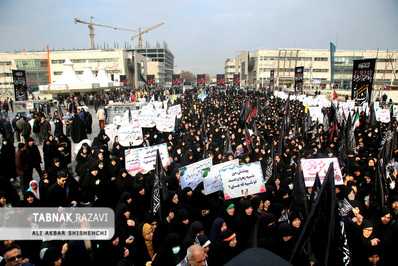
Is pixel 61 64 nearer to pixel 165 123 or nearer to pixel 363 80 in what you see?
pixel 165 123

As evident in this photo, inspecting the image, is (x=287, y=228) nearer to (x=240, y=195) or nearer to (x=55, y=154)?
(x=240, y=195)

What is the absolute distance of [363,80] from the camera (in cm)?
1316

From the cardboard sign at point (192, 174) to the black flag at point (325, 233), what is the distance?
303 cm

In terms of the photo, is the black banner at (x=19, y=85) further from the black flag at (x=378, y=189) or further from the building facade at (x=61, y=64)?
the building facade at (x=61, y=64)

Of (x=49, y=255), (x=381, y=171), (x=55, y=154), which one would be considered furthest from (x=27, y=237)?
(x=381, y=171)

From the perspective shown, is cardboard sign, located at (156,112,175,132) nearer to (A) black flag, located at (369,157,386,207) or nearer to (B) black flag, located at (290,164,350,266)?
(A) black flag, located at (369,157,386,207)

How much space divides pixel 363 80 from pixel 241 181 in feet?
37.3

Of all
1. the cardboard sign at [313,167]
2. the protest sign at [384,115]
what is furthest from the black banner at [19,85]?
the protest sign at [384,115]

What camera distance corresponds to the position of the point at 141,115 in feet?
35.2

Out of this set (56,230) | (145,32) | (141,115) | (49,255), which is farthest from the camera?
(145,32)

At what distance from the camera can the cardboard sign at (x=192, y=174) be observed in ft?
18.4

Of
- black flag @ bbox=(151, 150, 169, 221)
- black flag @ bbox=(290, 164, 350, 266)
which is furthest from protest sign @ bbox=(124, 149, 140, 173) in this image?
black flag @ bbox=(290, 164, 350, 266)

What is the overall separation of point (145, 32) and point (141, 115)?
503 feet

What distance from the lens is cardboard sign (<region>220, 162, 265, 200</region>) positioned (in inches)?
194
